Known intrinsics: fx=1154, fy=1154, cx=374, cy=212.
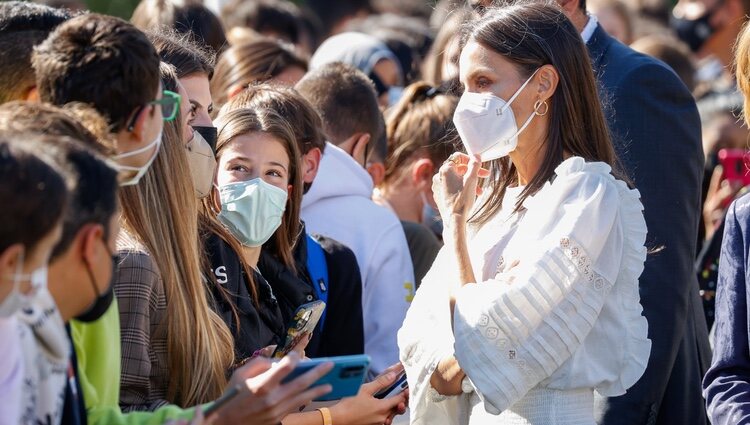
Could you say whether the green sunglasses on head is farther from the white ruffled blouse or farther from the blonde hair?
the blonde hair

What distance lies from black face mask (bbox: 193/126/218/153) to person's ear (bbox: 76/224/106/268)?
1.35m

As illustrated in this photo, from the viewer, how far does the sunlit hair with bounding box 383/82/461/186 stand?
5258mm

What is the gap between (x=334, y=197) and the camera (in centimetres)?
464

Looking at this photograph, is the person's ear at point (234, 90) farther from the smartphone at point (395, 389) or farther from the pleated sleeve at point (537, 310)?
the pleated sleeve at point (537, 310)

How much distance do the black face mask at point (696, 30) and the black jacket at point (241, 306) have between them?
23.8 ft

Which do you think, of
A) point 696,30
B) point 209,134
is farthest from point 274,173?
point 696,30

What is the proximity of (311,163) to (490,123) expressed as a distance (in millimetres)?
1104

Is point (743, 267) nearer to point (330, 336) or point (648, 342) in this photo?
point (648, 342)

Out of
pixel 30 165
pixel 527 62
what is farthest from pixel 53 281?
pixel 527 62

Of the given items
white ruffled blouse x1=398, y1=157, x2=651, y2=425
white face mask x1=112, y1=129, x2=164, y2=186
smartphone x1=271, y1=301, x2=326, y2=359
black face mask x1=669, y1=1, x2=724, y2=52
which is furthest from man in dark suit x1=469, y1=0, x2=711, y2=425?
black face mask x1=669, y1=1, x2=724, y2=52

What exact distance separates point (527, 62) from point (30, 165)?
169 centimetres

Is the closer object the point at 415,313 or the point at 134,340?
the point at 134,340

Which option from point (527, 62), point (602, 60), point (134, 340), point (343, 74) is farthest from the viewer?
point (343, 74)

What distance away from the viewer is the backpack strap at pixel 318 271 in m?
3.98
